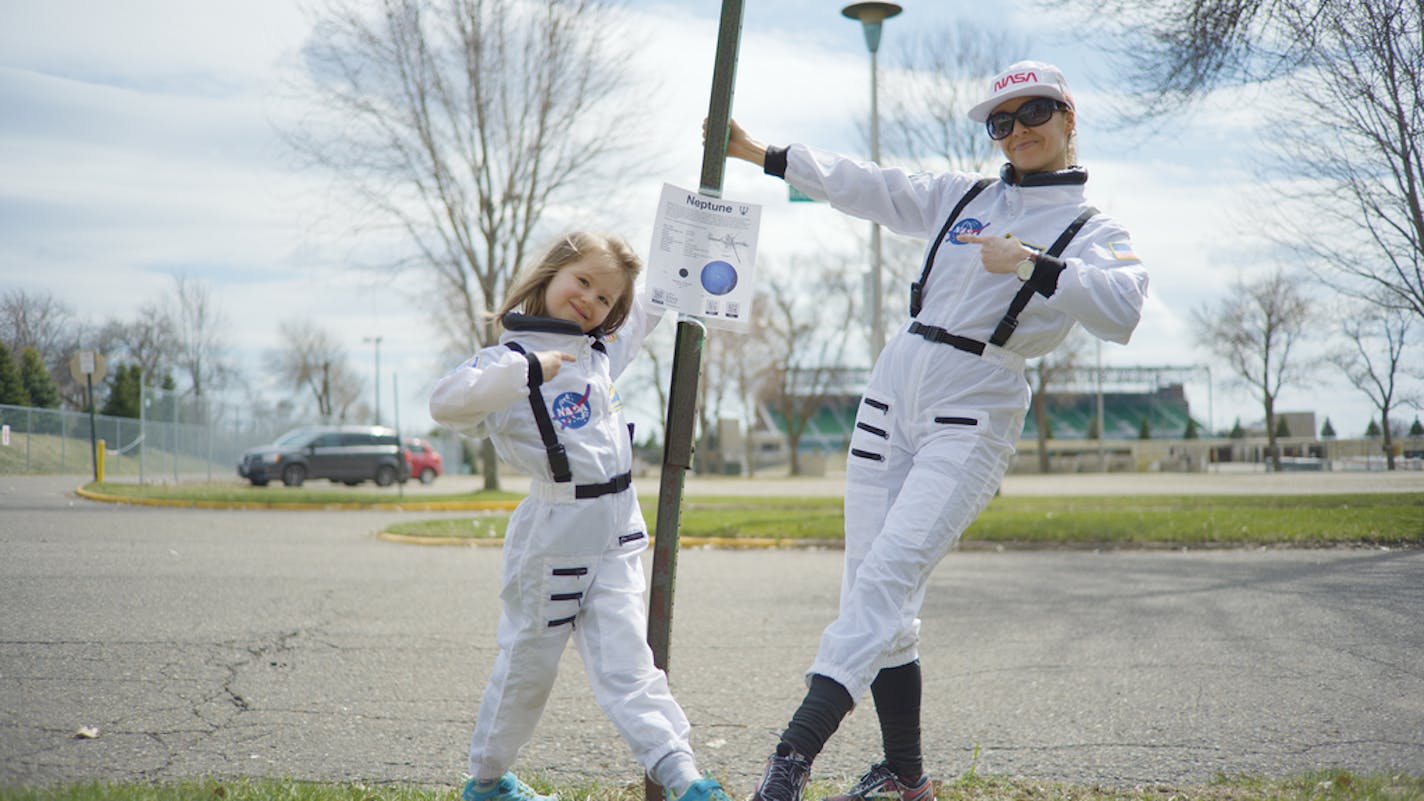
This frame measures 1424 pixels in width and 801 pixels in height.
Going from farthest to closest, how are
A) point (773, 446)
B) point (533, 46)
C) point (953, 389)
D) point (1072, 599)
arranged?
point (773, 446)
point (533, 46)
point (1072, 599)
point (953, 389)

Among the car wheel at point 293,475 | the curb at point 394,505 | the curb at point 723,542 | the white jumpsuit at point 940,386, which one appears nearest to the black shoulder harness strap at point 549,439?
the white jumpsuit at point 940,386

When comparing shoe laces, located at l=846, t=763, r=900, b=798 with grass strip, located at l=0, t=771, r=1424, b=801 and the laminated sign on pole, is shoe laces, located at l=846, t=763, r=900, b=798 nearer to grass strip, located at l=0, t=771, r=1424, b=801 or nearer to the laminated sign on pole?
grass strip, located at l=0, t=771, r=1424, b=801

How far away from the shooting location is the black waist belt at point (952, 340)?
9.83 ft

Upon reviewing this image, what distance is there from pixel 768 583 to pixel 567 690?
12.8ft

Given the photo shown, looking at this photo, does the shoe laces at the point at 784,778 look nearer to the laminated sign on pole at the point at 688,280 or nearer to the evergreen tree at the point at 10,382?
the laminated sign on pole at the point at 688,280

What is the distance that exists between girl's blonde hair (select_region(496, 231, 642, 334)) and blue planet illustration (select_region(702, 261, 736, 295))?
7.8 inches

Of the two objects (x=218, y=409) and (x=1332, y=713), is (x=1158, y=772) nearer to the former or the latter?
(x=1332, y=713)

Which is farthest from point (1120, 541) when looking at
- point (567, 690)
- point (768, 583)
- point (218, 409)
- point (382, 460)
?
point (382, 460)

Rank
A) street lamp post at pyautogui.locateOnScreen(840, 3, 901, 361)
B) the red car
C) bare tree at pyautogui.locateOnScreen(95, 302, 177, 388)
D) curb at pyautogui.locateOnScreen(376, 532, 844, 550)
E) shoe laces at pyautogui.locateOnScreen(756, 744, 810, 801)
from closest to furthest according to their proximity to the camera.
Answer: shoe laces at pyautogui.locateOnScreen(756, 744, 810, 801)
bare tree at pyautogui.locateOnScreen(95, 302, 177, 388)
curb at pyautogui.locateOnScreen(376, 532, 844, 550)
street lamp post at pyautogui.locateOnScreen(840, 3, 901, 361)
the red car

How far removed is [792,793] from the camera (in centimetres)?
252

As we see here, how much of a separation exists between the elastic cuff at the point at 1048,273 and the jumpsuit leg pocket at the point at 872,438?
1.84 ft

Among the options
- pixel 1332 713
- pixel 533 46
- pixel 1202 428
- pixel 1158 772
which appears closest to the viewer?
pixel 1158 772

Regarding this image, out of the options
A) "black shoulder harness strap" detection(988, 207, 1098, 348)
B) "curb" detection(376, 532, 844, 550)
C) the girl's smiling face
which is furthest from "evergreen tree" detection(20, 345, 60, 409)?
"curb" detection(376, 532, 844, 550)

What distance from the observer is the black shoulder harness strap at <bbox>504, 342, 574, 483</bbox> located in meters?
2.81
